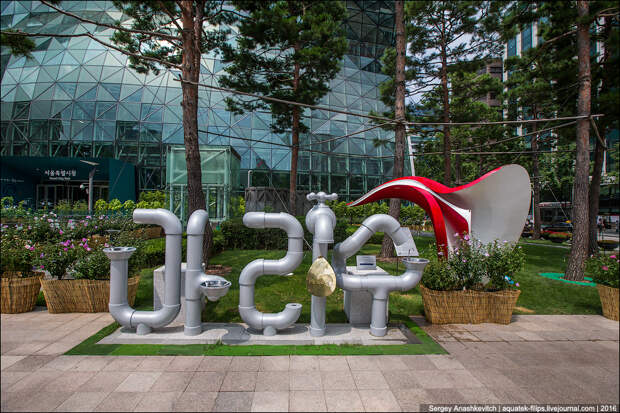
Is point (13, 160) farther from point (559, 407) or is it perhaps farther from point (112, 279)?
point (559, 407)

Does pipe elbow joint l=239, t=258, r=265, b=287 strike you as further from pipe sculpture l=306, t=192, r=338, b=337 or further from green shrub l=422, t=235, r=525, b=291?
green shrub l=422, t=235, r=525, b=291

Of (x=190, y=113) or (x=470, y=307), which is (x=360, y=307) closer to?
(x=470, y=307)

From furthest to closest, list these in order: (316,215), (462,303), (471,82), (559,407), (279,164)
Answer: (279,164), (471,82), (462,303), (316,215), (559,407)

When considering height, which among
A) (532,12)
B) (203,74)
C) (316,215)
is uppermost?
(203,74)

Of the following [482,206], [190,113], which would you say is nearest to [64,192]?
[190,113]

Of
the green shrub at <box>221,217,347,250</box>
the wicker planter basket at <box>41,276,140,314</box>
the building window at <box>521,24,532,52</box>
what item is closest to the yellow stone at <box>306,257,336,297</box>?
the wicker planter basket at <box>41,276,140,314</box>

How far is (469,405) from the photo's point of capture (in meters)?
3.22

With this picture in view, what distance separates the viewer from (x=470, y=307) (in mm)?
6477

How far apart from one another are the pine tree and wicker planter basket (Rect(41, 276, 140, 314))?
414 inches

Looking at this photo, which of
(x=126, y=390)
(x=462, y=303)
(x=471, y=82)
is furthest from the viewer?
(x=471, y=82)

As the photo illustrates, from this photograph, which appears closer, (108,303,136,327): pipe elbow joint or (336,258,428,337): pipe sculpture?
(108,303,136,327): pipe elbow joint

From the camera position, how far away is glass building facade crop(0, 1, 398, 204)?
29031mm

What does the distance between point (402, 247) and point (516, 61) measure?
12.8 m

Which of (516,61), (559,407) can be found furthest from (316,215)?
(516,61)
